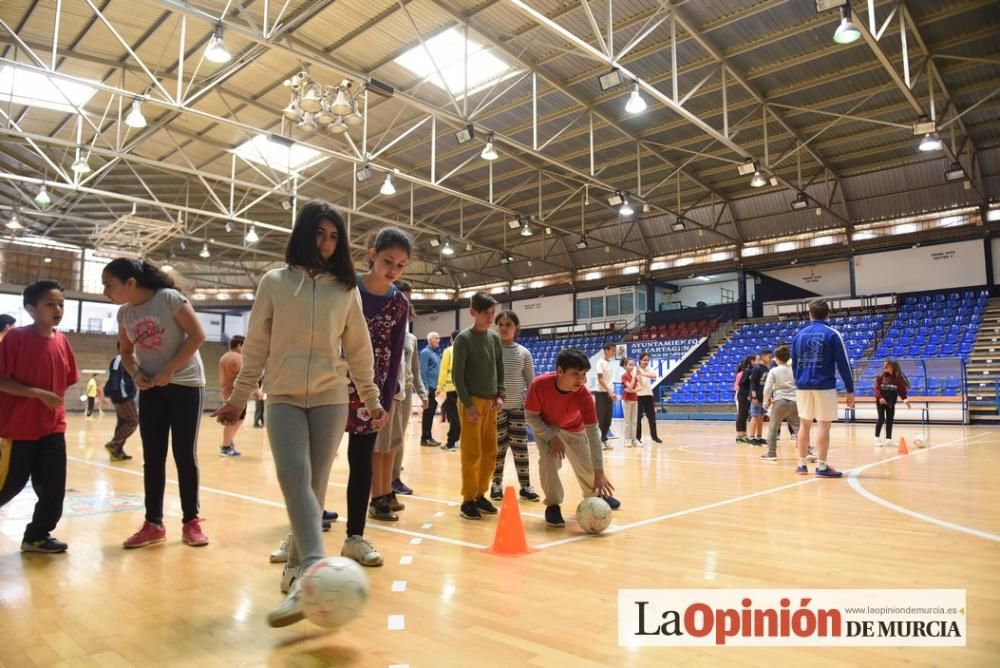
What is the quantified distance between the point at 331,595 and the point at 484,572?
1088 millimetres

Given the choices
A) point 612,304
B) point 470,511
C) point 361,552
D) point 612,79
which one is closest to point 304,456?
point 361,552

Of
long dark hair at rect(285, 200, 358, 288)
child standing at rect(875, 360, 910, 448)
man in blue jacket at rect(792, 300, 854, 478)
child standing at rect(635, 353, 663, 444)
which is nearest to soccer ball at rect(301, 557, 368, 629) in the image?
long dark hair at rect(285, 200, 358, 288)

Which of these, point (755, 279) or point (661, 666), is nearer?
point (661, 666)

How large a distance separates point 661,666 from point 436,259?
29802mm

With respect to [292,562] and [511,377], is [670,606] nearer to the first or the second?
[292,562]

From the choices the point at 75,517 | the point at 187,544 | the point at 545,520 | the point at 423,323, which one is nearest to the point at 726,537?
the point at 545,520

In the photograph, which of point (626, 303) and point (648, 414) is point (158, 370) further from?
point (626, 303)

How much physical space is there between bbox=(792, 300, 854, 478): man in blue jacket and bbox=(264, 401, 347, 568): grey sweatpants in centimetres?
529

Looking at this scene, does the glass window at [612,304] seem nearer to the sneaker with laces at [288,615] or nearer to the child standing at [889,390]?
the child standing at [889,390]

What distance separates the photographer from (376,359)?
127 inches

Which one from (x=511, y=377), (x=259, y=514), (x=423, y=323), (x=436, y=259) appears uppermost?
(x=436, y=259)

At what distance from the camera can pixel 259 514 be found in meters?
4.41

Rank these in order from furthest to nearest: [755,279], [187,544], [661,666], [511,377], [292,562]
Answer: [755,279]
[511,377]
[187,544]
[292,562]
[661,666]

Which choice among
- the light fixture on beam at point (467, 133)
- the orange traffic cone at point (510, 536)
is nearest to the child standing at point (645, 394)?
the light fixture on beam at point (467, 133)
